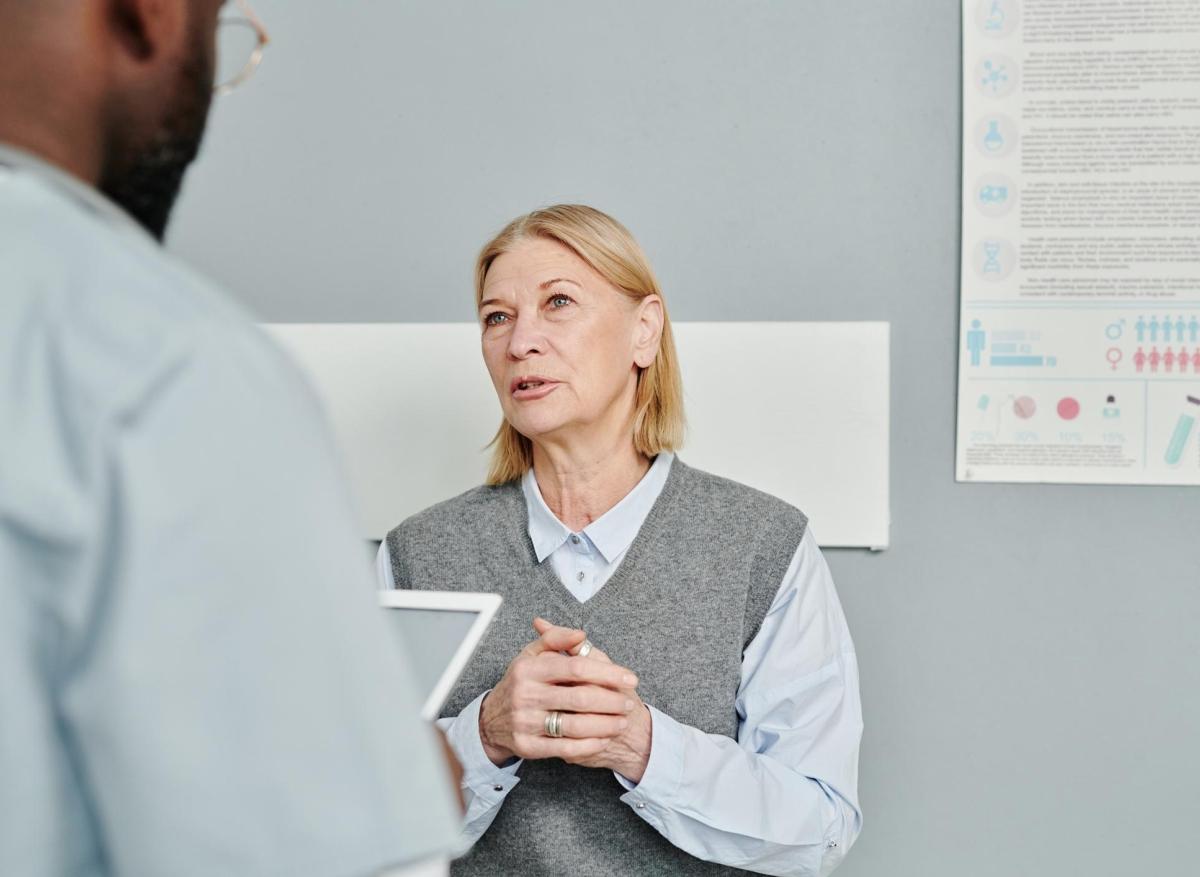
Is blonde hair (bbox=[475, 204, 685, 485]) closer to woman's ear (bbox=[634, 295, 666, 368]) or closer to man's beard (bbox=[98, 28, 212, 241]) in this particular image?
woman's ear (bbox=[634, 295, 666, 368])

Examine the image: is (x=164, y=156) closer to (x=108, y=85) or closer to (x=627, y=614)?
(x=108, y=85)

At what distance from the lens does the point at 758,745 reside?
4.65ft

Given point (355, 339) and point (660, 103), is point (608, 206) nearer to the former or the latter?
point (660, 103)

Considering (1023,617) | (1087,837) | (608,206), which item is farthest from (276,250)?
(1087,837)

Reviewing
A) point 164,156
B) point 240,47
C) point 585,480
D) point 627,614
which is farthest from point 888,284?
point 164,156

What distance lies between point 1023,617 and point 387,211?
1254 millimetres

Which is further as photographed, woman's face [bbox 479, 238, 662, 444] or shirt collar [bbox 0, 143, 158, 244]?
woman's face [bbox 479, 238, 662, 444]

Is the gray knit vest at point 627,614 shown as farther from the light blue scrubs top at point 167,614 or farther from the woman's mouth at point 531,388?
the light blue scrubs top at point 167,614

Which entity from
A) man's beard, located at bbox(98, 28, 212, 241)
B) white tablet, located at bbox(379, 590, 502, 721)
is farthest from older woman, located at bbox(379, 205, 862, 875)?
man's beard, located at bbox(98, 28, 212, 241)

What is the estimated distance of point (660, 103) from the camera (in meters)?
1.92

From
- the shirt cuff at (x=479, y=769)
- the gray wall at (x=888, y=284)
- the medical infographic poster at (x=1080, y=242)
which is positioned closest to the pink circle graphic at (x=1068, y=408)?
the medical infographic poster at (x=1080, y=242)

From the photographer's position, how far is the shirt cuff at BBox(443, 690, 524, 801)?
1.33m

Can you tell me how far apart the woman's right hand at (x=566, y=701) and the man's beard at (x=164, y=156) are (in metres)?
0.80

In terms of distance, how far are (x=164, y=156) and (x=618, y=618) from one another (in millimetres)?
1017
